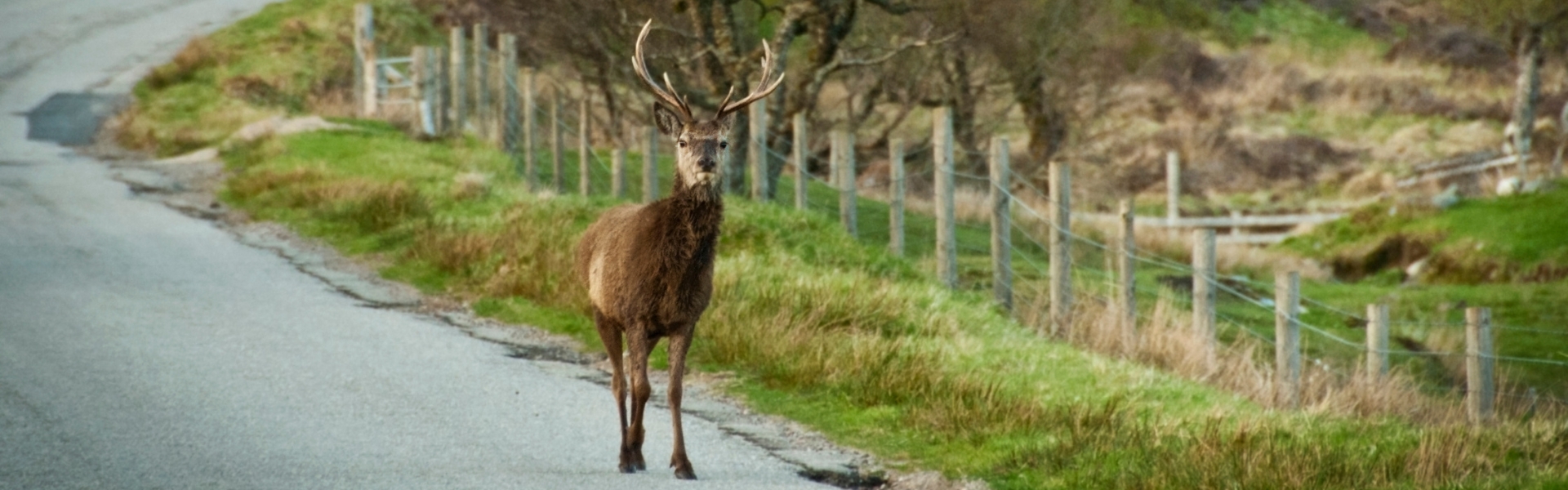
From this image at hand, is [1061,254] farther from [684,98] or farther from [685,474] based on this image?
[685,474]

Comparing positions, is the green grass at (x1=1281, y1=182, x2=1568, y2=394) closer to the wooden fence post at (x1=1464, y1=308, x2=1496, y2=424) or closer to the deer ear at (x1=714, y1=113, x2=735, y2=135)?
the wooden fence post at (x1=1464, y1=308, x2=1496, y2=424)

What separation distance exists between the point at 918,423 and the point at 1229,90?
4312 centimetres

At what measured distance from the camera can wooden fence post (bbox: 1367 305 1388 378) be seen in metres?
14.8

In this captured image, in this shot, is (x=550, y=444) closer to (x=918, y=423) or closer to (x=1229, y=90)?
(x=918, y=423)

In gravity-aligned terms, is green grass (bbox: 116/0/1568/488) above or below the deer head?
below

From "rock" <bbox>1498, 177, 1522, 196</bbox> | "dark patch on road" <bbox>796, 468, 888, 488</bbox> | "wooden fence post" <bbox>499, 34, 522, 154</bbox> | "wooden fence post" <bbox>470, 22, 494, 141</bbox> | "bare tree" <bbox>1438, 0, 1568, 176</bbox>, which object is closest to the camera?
"dark patch on road" <bbox>796, 468, 888, 488</bbox>

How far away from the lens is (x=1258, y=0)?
64062 mm

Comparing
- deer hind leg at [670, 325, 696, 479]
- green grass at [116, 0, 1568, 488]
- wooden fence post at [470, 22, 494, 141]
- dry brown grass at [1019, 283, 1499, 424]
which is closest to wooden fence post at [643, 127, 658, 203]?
green grass at [116, 0, 1568, 488]

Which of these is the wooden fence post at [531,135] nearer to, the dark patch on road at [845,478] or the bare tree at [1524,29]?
the dark patch on road at [845,478]

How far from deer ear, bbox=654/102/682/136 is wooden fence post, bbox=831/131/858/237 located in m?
8.31

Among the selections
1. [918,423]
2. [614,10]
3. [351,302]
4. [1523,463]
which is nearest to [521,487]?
[918,423]

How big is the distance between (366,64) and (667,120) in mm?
22591

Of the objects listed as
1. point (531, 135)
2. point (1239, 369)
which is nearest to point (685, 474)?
point (1239, 369)

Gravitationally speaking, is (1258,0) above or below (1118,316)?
above
